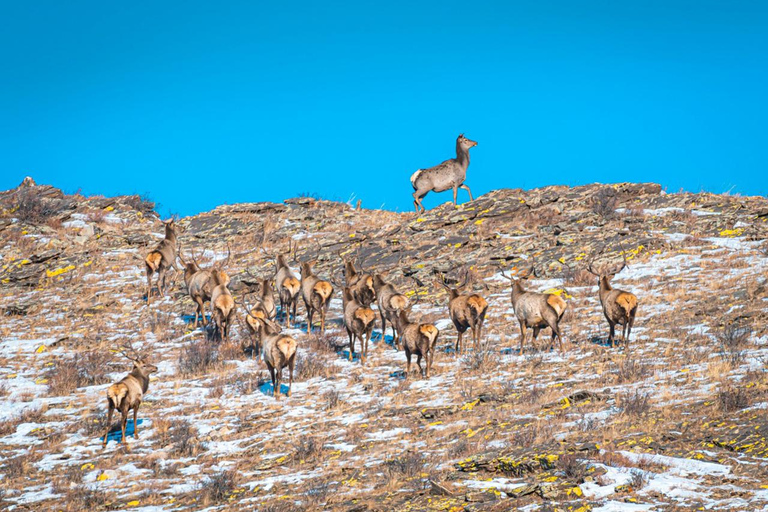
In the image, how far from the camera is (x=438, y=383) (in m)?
14.1

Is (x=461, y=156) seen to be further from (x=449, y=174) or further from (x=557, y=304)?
(x=557, y=304)

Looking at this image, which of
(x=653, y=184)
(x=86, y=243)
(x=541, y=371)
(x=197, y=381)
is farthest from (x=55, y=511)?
(x=653, y=184)

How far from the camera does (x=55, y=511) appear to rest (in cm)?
966

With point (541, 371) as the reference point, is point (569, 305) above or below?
above

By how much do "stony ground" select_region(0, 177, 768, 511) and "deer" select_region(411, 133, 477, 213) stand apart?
1.13 metres

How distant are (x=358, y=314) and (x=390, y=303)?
1.47 meters

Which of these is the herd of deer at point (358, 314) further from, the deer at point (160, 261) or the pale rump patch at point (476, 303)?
the deer at point (160, 261)

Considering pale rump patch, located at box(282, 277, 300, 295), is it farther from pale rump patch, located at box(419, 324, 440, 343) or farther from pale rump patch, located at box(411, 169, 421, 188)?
pale rump patch, located at box(411, 169, 421, 188)

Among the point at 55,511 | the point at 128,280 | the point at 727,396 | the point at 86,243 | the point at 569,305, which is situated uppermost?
the point at 86,243

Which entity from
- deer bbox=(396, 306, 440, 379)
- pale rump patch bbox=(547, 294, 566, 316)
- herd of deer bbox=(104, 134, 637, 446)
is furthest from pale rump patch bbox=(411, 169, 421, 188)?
deer bbox=(396, 306, 440, 379)

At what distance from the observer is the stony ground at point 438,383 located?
27.1 feet

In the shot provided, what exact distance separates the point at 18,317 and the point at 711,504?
2246cm

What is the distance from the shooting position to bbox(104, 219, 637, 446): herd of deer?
14367 millimetres

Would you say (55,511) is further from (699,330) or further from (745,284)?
(745,284)
